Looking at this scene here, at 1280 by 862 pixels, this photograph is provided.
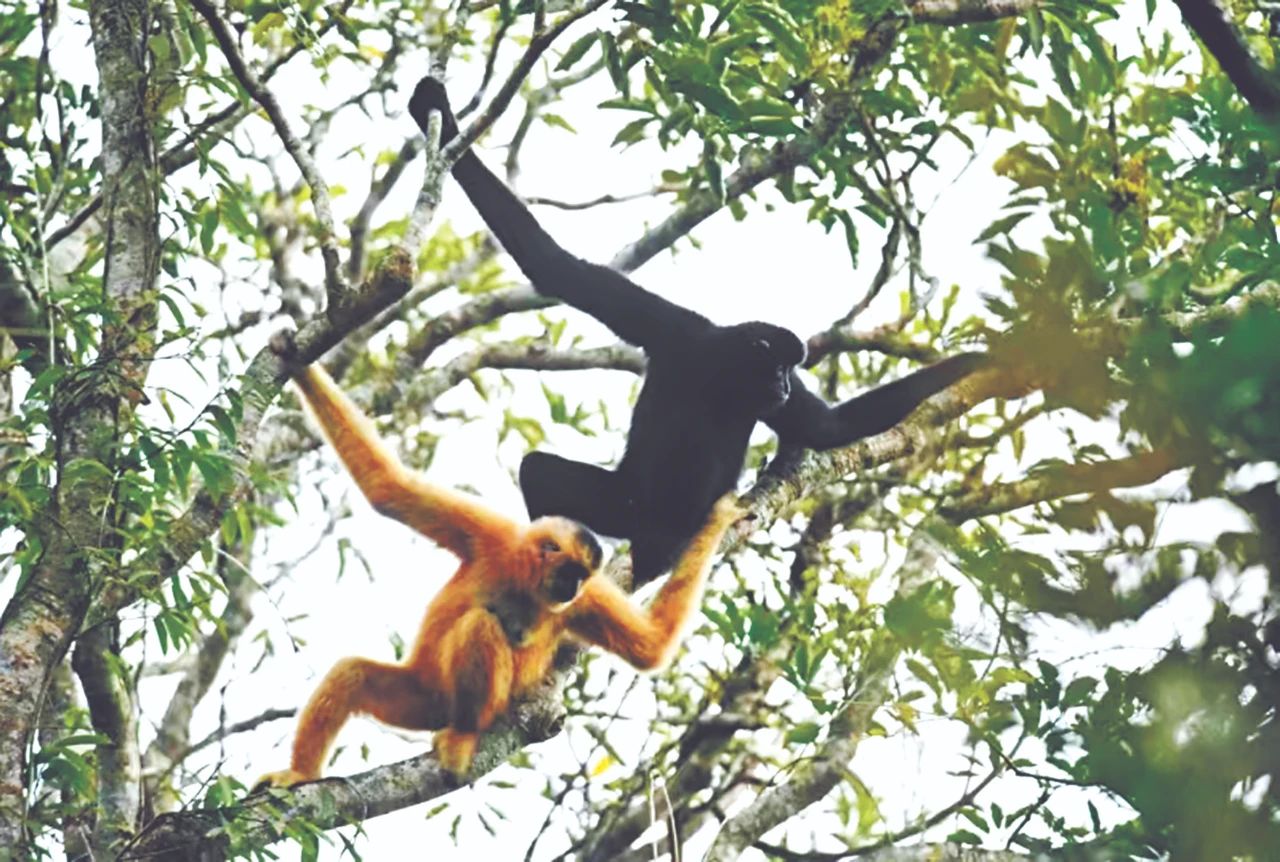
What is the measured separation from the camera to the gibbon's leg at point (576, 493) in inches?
351

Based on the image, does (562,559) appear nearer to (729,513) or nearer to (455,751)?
(729,513)

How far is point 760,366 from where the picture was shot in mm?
8883

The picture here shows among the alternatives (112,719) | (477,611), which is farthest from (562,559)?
(112,719)

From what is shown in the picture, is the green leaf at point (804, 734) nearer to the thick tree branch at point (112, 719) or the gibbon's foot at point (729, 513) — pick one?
the gibbon's foot at point (729, 513)

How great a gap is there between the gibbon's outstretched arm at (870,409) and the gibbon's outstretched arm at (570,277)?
40.8 inches

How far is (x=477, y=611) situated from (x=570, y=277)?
2.54 meters

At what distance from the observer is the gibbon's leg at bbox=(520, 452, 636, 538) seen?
351 inches

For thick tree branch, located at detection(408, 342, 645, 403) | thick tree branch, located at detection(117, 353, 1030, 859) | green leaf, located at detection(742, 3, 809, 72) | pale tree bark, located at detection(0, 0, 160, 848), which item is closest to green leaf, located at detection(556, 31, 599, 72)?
green leaf, located at detection(742, 3, 809, 72)

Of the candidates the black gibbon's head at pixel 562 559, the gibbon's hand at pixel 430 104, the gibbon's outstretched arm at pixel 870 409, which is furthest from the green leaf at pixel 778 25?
the black gibbon's head at pixel 562 559

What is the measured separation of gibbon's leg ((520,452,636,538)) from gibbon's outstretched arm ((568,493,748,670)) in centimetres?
118

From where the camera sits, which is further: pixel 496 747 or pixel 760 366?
pixel 760 366

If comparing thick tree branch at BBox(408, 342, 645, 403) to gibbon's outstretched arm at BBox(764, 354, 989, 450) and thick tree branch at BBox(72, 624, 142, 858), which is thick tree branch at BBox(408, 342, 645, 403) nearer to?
gibbon's outstretched arm at BBox(764, 354, 989, 450)

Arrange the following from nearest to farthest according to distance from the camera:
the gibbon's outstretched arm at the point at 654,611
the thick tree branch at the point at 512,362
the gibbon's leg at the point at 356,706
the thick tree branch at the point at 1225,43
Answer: the thick tree branch at the point at 1225,43, the gibbon's leg at the point at 356,706, the gibbon's outstretched arm at the point at 654,611, the thick tree branch at the point at 512,362

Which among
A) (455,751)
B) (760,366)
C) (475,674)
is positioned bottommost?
(455,751)
